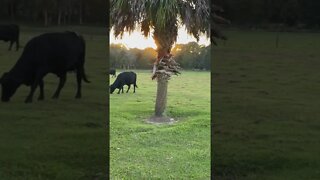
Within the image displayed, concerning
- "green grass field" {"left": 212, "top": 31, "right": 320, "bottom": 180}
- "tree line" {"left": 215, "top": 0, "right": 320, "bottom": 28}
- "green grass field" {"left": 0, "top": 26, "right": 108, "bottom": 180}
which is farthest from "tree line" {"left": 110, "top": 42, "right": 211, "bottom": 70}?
"tree line" {"left": 215, "top": 0, "right": 320, "bottom": 28}

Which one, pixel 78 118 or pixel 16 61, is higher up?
pixel 16 61

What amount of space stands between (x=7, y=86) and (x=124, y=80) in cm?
123

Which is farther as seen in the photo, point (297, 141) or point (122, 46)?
point (297, 141)

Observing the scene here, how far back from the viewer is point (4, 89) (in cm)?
420

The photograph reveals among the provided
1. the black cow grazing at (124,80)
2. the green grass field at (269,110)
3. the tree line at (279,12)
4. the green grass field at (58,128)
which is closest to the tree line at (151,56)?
the black cow grazing at (124,80)

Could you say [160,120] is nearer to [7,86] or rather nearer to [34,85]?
[34,85]

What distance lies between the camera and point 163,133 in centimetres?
383

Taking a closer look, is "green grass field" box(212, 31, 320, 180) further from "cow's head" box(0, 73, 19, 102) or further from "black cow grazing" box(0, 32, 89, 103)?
"cow's head" box(0, 73, 19, 102)

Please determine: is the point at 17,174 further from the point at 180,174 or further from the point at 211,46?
the point at 211,46

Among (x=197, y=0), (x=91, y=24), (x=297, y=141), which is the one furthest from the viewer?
(x=297, y=141)

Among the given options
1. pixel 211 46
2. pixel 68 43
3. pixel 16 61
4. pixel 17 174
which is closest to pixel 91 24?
pixel 68 43

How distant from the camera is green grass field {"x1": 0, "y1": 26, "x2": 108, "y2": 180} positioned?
13.2 feet

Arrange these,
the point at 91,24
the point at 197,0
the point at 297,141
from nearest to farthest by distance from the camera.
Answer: the point at 197,0, the point at 91,24, the point at 297,141

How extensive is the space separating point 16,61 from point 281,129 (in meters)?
2.57
